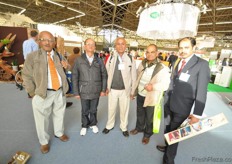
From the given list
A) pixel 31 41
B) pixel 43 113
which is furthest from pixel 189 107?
pixel 31 41

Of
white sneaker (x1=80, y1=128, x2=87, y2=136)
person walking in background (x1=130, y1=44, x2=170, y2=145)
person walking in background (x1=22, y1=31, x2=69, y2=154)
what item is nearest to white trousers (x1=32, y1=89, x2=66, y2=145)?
person walking in background (x1=22, y1=31, x2=69, y2=154)

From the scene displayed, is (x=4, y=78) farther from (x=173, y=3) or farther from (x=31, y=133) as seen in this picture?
(x=173, y=3)

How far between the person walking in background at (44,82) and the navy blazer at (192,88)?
146 centimetres

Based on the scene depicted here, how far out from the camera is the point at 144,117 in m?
2.32

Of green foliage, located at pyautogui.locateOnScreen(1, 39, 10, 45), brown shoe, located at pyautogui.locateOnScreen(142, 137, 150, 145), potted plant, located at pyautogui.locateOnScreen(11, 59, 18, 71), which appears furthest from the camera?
potted plant, located at pyautogui.locateOnScreen(11, 59, 18, 71)

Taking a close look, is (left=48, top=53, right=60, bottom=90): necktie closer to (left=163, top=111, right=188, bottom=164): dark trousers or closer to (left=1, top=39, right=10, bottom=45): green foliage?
(left=163, top=111, right=188, bottom=164): dark trousers

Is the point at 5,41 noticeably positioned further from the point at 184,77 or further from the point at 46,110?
the point at 184,77

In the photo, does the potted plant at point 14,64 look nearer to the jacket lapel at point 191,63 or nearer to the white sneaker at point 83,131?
the white sneaker at point 83,131

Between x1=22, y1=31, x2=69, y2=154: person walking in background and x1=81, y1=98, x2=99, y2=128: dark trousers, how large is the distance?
1.19 ft

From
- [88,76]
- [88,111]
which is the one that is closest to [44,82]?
[88,76]

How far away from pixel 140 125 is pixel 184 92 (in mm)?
1251

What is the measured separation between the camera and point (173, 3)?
67.8 inches

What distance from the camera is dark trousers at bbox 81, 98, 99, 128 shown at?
7.27 feet

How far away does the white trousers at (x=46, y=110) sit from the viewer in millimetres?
1731
